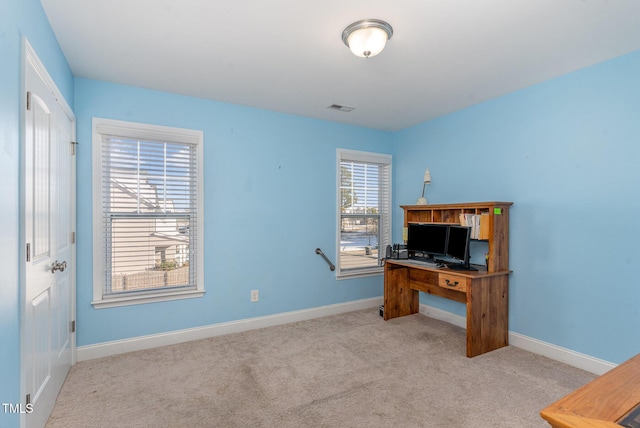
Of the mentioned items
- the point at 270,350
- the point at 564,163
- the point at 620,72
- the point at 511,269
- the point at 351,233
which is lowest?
the point at 270,350

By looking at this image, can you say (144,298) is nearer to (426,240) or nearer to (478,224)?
(426,240)

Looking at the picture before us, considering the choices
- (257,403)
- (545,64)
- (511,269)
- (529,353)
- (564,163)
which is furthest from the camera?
(511,269)

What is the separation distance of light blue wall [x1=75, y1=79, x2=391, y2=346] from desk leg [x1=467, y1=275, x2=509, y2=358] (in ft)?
5.39

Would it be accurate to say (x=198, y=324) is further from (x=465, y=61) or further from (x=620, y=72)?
(x=620, y=72)

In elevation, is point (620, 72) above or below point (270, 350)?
above

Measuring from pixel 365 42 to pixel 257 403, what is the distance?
8.22 ft

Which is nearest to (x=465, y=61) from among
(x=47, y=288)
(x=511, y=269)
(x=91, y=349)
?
(x=511, y=269)

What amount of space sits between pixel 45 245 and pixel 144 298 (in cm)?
122

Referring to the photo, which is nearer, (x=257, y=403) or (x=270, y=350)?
(x=257, y=403)

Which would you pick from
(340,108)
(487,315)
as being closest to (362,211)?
(340,108)

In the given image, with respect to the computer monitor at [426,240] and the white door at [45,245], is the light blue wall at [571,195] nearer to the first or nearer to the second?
the computer monitor at [426,240]

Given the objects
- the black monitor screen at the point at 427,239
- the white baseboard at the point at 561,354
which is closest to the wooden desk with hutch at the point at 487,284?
the white baseboard at the point at 561,354

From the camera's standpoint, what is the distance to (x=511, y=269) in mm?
3139

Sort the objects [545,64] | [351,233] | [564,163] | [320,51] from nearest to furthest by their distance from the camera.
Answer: [320,51]
[545,64]
[564,163]
[351,233]
